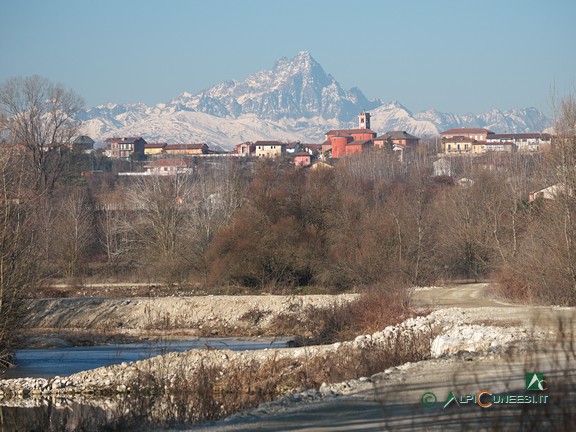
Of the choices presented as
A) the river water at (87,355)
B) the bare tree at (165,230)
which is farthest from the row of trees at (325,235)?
the river water at (87,355)

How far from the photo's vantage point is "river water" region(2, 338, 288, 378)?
2643 centimetres

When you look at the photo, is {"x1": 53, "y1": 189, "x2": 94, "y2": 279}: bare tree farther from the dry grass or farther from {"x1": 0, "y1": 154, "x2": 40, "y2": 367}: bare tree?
{"x1": 0, "y1": 154, "x2": 40, "y2": 367}: bare tree

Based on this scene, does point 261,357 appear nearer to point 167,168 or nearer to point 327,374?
point 327,374

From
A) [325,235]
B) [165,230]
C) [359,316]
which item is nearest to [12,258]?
[359,316]

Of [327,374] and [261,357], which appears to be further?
[261,357]

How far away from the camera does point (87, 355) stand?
30422 mm

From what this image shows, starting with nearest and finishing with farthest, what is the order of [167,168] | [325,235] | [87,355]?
[87,355] → [325,235] → [167,168]

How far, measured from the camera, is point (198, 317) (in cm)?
4006

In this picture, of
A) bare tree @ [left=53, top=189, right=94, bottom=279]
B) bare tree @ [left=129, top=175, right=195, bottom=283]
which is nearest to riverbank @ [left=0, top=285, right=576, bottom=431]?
bare tree @ [left=129, top=175, right=195, bottom=283]

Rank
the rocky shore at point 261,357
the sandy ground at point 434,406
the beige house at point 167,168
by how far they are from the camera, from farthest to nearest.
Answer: the beige house at point 167,168, the rocky shore at point 261,357, the sandy ground at point 434,406

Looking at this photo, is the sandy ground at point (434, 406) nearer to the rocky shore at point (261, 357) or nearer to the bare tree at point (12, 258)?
the rocky shore at point (261, 357)

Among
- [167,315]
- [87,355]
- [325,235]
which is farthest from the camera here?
[325,235]

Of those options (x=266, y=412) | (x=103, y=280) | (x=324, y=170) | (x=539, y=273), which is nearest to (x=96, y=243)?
(x=103, y=280)

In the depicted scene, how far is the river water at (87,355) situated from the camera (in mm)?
26431
